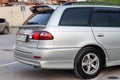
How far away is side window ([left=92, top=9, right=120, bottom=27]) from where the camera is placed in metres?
8.25

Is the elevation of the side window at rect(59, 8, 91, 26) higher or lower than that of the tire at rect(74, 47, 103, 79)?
higher

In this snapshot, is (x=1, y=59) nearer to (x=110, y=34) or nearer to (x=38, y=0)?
(x=110, y=34)

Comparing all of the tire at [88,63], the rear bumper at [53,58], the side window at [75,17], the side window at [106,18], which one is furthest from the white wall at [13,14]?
the rear bumper at [53,58]

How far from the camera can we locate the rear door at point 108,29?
8.17 m

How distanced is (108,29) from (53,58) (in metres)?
1.60

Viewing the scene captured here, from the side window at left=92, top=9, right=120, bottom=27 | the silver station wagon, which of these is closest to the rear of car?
the silver station wagon

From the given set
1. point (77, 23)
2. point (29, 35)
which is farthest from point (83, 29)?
point (29, 35)

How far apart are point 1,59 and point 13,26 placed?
2819 centimetres

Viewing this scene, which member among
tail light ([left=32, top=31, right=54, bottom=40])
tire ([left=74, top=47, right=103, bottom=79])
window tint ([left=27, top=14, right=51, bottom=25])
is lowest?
tire ([left=74, top=47, right=103, bottom=79])

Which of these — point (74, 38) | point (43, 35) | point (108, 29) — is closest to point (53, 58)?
point (43, 35)

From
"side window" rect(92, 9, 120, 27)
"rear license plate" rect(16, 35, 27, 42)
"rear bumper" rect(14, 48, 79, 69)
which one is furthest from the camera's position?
"side window" rect(92, 9, 120, 27)

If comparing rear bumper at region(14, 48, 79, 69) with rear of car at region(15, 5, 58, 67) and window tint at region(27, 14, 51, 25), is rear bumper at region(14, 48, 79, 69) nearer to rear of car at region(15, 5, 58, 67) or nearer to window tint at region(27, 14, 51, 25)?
rear of car at region(15, 5, 58, 67)

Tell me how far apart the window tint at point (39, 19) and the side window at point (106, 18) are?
112 centimetres

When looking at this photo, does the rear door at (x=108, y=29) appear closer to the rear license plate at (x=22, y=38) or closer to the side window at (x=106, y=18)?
the side window at (x=106, y=18)
